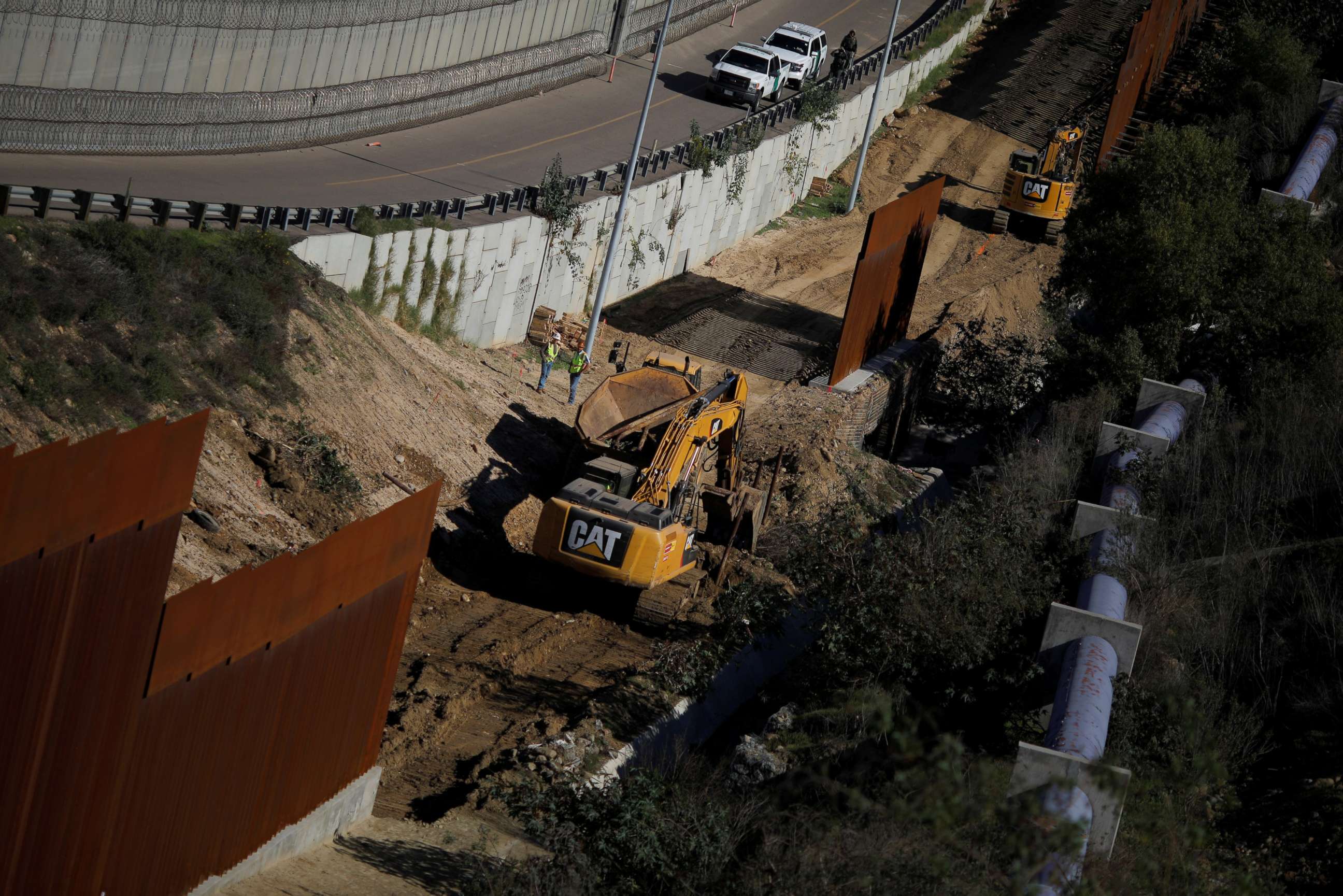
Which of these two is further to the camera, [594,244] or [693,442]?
[594,244]

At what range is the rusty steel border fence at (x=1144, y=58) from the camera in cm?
4397

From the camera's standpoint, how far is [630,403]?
2403 cm

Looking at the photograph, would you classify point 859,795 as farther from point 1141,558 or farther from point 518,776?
point 1141,558

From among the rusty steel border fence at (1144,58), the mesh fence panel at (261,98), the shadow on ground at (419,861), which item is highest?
the rusty steel border fence at (1144,58)

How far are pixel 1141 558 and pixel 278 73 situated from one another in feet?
72.1

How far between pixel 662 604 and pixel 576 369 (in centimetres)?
905

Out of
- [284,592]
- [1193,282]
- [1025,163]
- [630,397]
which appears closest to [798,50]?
[1025,163]

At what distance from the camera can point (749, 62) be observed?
43.8 meters

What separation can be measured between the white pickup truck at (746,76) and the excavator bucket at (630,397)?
69.3ft

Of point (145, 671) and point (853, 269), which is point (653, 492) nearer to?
point (145, 671)

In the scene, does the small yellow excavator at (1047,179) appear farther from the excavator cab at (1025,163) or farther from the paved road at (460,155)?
the paved road at (460,155)

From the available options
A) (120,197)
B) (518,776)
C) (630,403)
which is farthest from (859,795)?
(120,197)

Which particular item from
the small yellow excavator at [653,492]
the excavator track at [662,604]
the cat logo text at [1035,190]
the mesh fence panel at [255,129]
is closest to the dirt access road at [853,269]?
the cat logo text at [1035,190]

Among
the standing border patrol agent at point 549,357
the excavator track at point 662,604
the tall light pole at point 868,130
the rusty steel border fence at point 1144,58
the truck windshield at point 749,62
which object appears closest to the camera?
the excavator track at point 662,604
